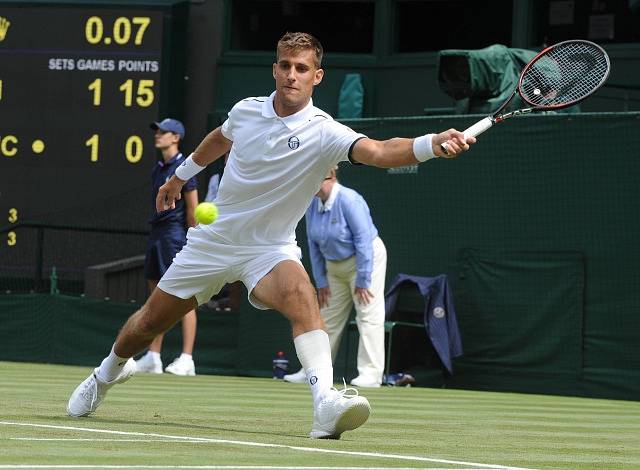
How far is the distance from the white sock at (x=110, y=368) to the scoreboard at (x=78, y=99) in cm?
903

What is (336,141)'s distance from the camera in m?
6.86

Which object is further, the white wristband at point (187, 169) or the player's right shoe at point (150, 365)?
the player's right shoe at point (150, 365)

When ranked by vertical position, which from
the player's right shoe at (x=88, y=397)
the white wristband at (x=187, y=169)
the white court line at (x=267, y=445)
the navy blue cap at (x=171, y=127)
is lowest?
the player's right shoe at (x=88, y=397)

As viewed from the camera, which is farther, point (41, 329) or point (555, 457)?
point (41, 329)

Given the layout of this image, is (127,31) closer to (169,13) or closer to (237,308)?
(169,13)

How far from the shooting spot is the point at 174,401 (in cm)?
948

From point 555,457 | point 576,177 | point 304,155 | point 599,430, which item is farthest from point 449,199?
point 555,457

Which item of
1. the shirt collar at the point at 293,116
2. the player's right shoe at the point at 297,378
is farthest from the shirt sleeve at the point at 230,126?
the player's right shoe at the point at 297,378

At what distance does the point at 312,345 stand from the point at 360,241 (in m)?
5.88

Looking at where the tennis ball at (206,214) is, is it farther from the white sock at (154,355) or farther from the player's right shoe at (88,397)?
the white sock at (154,355)

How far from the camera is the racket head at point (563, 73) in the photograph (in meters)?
8.05

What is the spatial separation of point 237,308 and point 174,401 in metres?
5.99

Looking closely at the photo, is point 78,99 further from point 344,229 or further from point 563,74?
point 563,74

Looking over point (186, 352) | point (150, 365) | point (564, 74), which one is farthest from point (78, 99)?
point (564, 74)
